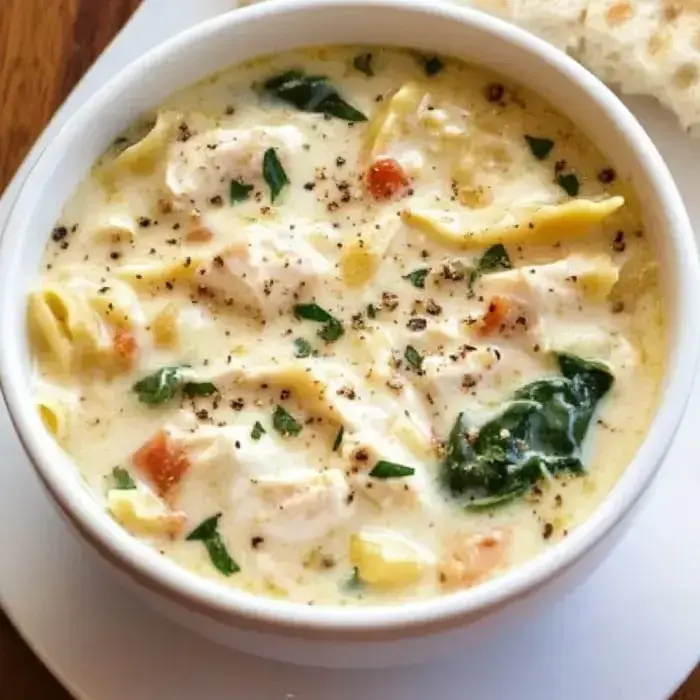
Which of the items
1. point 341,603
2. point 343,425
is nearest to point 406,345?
point 343,425

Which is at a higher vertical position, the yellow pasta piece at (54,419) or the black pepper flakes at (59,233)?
the black pepper flakes at (59,233)

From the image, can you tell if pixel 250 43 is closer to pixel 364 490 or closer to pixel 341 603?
pixel 364 490

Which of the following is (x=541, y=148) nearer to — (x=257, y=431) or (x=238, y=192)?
(x=238, y=192)

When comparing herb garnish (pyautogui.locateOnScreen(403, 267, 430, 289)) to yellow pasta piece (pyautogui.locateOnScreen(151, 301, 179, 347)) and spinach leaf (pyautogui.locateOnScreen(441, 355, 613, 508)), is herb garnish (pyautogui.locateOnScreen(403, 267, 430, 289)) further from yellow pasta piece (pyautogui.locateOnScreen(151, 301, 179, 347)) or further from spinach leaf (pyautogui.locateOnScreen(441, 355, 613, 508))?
yellow pasta piece (pyautogui.locateOnScreen(151, 301, 179, 347))

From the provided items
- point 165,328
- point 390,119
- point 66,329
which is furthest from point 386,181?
point 66,329

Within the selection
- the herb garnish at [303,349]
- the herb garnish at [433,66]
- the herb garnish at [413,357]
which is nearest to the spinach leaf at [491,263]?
the herb garnish at [413,357]

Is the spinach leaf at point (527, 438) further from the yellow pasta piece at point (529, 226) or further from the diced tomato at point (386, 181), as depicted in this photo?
the diced tomato at point (386, 181)

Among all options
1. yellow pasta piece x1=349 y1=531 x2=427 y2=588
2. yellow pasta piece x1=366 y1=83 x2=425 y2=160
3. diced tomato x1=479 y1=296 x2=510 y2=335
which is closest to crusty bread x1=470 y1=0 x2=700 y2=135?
yellow pasta piece x1=366 y1=83 x2=425 y2=160
